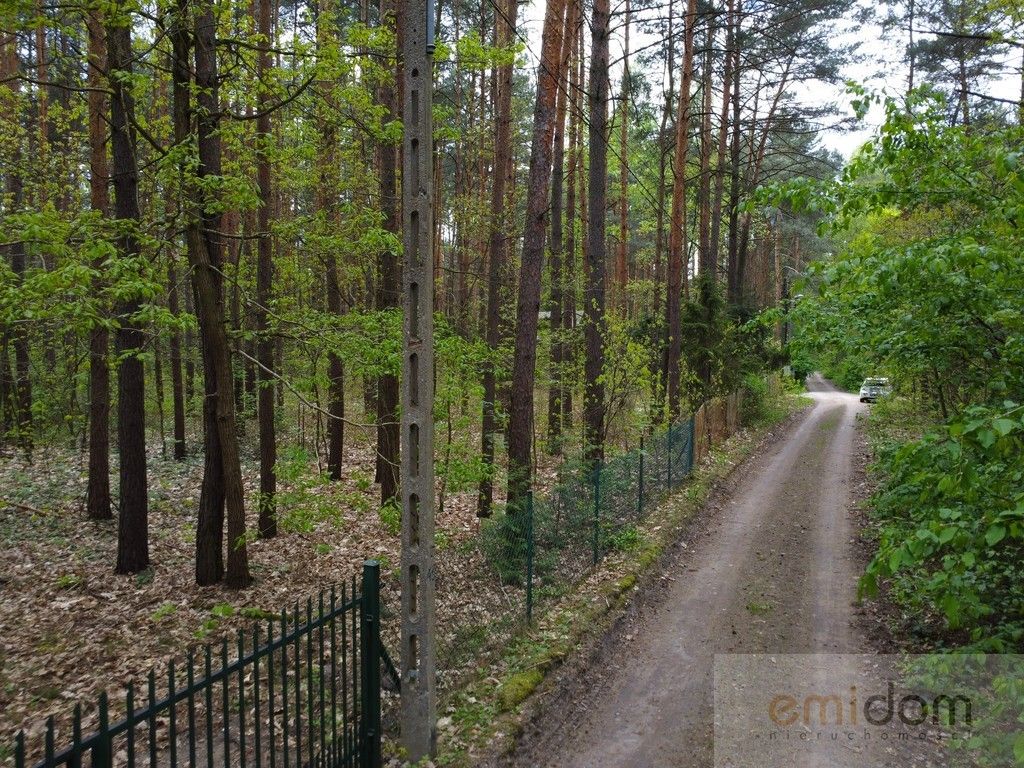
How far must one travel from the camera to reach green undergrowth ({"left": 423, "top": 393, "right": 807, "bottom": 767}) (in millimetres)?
5273

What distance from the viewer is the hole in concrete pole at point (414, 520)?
15.7 ft

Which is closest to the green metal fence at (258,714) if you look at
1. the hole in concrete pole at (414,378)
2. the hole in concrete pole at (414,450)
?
the hole in concrete pole at (414,450)

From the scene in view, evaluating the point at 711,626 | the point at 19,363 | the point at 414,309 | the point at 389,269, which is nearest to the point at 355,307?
the point at 389,269

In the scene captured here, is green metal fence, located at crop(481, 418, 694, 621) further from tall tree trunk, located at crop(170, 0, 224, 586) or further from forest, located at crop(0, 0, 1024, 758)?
tall tree trunk, located at crop(170, 0, 224, 586)

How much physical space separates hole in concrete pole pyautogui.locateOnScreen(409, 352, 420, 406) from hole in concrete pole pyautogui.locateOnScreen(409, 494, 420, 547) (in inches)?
28.4

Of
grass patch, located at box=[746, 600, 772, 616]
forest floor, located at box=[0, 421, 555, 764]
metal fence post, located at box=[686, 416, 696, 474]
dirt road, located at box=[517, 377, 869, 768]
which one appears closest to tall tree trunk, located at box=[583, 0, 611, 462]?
metal fence post, located at box=[686, 416, 696, 474]

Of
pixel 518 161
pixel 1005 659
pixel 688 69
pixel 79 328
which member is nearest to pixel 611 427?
pixel 688 69

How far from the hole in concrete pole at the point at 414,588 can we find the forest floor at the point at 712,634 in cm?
152

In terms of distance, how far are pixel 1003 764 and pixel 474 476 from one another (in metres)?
5.70

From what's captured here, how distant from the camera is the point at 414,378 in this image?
4.78m

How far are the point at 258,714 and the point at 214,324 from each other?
5666 mm

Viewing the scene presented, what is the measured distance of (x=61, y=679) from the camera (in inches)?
259

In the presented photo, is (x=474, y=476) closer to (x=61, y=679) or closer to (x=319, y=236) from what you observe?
(x=319, y=236)

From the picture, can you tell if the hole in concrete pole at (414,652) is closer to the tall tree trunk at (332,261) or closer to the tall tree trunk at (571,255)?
the tall tree trunk at (332,261)
